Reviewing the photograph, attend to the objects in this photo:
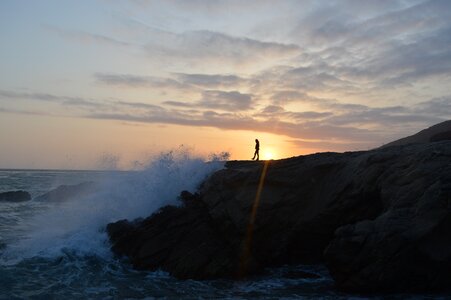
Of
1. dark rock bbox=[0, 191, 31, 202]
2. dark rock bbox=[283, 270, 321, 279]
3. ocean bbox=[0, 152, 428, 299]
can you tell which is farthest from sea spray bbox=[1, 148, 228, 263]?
dark rock bbox=[0, 191, 31, 202]

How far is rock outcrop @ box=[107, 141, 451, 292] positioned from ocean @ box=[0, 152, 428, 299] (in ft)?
2.06

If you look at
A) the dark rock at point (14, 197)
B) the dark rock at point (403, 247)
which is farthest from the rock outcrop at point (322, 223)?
the dark rock at point (14, 197)

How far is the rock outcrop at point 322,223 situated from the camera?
1097 centimetres

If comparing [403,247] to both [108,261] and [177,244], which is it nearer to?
[177,244]

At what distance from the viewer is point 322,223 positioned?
569 inches

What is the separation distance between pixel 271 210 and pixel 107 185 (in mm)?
11824

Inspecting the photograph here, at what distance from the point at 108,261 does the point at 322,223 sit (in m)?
7.66

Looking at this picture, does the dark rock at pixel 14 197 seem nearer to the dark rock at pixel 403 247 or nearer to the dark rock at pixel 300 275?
the dark rock at pixel 300 275

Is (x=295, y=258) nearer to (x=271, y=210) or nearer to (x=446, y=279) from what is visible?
(x=271, y=210)

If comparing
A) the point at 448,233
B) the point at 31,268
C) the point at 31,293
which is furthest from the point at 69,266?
the point at 448,233

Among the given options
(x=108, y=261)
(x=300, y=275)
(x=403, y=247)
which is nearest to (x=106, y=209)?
(x=108, y=261)

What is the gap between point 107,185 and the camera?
23.9 meters

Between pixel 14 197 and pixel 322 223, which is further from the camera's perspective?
pixel 14 197

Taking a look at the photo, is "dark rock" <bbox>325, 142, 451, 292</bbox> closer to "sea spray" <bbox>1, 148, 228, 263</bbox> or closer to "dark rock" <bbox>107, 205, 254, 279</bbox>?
"dark rock" <bbox>107, 205, 254, 279</bbox>
